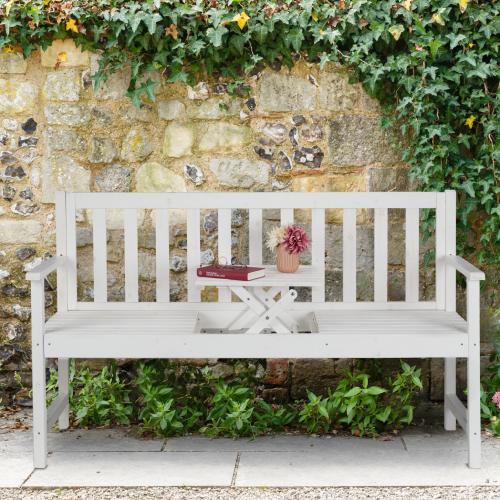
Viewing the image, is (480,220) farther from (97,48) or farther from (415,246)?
(97,48)

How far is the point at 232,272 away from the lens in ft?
12.9

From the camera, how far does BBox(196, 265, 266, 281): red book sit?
12.8 feet

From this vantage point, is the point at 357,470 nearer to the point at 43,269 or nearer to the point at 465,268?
the point at 465,268

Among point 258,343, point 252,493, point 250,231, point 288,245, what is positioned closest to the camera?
point 252,493

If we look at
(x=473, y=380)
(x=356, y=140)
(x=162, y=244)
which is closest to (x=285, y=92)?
(x=356, y=140)

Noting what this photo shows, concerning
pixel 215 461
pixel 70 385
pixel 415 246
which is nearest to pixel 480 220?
pixel 415 246

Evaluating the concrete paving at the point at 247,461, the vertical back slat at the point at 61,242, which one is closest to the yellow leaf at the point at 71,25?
the vertical back slat at the point at 61,242

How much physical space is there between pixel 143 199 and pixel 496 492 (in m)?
2.05

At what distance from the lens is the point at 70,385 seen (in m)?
4.62

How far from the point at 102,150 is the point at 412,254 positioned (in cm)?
163

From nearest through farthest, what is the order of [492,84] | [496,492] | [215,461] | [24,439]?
[496,492] < [215,461] < [24,439] < [492,84]

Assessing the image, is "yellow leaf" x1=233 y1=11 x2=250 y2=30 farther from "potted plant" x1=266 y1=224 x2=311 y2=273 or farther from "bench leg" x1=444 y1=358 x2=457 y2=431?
"bench leg" x1=444 y1=358 x2=457 y2=431

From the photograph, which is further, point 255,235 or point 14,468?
point 255,235

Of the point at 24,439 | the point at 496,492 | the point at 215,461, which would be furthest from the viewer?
the point at 24,439
